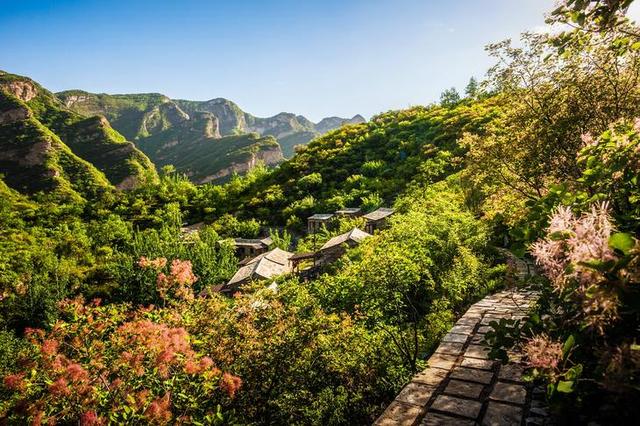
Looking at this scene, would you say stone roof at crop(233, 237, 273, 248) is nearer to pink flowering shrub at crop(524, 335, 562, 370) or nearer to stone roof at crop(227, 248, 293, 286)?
stone roof at crop(227, 248, 293, 286)

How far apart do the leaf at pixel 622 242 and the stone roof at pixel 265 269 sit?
2191cm

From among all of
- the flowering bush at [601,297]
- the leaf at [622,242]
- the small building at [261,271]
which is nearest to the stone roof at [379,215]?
the small building at [261,271]

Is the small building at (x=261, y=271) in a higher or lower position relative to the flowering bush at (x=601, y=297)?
lower

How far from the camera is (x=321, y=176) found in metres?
50.4

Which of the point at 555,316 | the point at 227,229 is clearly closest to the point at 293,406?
the point at 555,316

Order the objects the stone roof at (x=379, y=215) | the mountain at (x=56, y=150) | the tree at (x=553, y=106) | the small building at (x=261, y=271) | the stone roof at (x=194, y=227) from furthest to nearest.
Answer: the mountain at (x=56, y=150), the stone roof at (x=194, y=227), the stone roof at (x=379, y=215), the small building at (x=261, y=271), the tree at (x=553, y=106)

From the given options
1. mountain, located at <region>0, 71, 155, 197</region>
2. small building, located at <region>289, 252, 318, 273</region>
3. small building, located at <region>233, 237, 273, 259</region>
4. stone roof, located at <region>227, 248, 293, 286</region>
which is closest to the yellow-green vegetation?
small building, located at <region>289, 252, 318, 273</region>

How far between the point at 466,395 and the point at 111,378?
4.59 metres

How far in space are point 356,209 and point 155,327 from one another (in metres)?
33.3

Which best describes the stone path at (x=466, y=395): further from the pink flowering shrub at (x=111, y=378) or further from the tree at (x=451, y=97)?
Answer: the tree at (x=451, y=97)

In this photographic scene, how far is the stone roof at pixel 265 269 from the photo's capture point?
933 inches

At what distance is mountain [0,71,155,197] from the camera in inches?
2391

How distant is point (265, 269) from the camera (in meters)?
24.4

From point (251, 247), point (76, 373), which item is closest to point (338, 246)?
point (251, 247)
